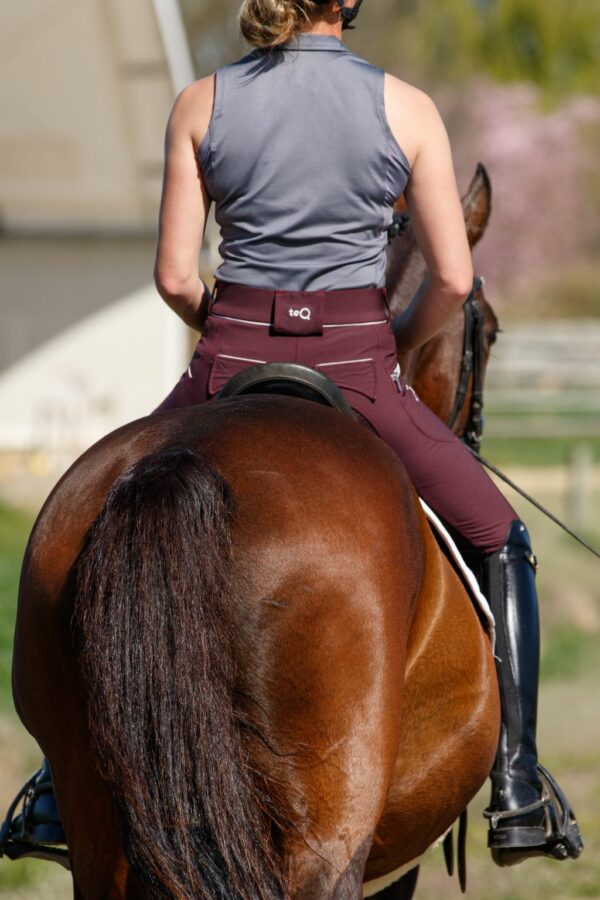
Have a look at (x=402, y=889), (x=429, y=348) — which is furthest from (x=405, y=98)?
(x=402, y=889)

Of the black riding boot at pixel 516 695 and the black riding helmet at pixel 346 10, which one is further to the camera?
the black riding boot at pixel 516 695

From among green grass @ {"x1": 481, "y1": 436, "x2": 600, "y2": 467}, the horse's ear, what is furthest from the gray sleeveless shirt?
green grass @ {"x1": 481, "y1": 436, "x2": 600, "y2": 467}

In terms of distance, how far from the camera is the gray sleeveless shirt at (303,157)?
8.68ft


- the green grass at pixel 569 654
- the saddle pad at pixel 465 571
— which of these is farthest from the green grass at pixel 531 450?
the saddle pad at pixel 465 571

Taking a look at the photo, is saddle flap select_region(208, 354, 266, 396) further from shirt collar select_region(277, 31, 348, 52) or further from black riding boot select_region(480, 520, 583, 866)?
Result: black riding boot select_region(480, 520, 583, 866)

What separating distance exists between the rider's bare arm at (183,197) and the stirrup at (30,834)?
1260 mm

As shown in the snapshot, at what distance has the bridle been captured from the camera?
3744 mm

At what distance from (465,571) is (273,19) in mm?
1289

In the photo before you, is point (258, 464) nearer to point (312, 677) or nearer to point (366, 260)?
point (312, 677)

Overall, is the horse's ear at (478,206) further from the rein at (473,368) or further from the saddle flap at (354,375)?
the saddle flap at (354,375)

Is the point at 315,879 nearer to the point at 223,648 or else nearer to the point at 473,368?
the point at 223,648

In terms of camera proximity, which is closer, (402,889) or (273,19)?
(273,19)

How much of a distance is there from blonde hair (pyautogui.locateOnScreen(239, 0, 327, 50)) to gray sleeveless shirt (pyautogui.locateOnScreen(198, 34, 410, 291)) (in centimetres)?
3

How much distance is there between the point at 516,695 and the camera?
3.03 metres
